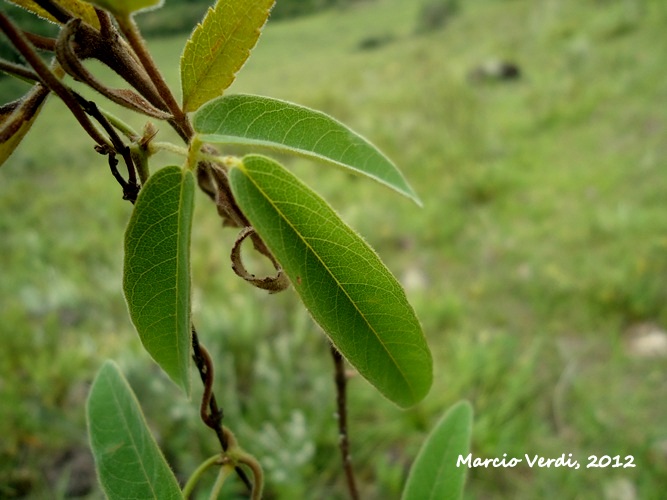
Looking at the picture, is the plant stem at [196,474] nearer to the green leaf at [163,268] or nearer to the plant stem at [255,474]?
the plant stem at [255,474]

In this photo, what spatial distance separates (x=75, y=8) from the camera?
1.02ft

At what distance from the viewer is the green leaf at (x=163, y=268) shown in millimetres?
304

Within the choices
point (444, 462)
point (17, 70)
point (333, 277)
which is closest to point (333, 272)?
point (333, 277)

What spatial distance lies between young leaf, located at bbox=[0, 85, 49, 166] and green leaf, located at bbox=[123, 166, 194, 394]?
0.25 feet

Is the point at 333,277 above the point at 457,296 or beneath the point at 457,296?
beneath

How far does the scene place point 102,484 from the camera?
0.41 metres

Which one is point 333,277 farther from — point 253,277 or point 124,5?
point 124,5

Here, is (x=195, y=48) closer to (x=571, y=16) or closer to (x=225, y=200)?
(x=225, y=200)

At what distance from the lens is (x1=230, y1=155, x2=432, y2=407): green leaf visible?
297 millimetres

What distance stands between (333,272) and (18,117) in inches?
7.9

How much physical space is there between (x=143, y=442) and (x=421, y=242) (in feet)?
6.31

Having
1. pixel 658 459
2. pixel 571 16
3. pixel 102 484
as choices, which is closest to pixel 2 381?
pixel 102 484

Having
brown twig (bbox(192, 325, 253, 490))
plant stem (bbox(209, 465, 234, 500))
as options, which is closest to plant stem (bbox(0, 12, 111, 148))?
brown twig (bbox(192, 325, 253, 490))

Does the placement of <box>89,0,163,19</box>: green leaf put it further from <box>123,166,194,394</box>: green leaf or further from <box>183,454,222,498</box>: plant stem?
<box>183,454,222,498</box>: plant stem
